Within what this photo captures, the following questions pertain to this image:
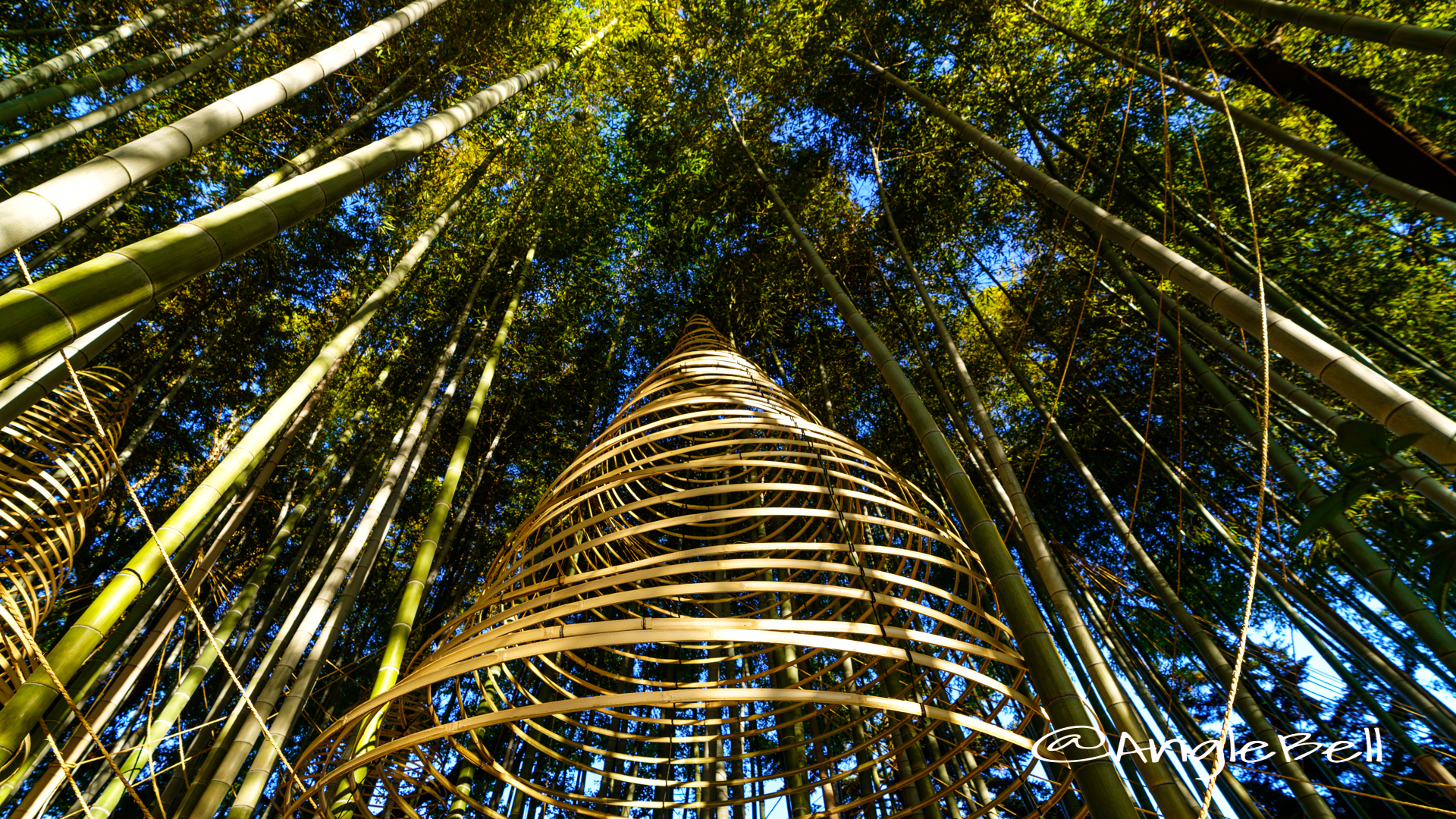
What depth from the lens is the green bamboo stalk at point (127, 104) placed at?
2666 mm

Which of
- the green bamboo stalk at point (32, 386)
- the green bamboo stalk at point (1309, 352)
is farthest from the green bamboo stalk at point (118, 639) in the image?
the green bamboo stalk at point (1309, 352)

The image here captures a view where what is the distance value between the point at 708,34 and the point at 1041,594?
14.4 feet

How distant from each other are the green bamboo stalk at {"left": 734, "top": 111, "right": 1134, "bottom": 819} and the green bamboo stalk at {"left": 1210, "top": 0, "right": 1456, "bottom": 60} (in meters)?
1.43

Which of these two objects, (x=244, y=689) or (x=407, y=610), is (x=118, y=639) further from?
(x=407, y=610)

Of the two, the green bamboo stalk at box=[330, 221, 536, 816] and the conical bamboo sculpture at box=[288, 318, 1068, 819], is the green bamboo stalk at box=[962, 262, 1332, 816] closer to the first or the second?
the conical bamboo sculpture at box=[288, 318, 1068, 819]

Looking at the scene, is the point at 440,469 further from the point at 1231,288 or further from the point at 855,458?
the point at 1231,288

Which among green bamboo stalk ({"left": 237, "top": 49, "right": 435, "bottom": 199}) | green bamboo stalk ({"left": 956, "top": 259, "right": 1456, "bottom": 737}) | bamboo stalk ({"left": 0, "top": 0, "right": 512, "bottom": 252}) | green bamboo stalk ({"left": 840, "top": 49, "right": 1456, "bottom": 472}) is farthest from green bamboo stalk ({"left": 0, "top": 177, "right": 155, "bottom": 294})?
green bamboo stalk ({"left": 956, "top": 259, "right": 1456, "bottom": 737})

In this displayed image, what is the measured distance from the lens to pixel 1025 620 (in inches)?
→ 46.0

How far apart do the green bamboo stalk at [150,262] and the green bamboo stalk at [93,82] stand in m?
2.27

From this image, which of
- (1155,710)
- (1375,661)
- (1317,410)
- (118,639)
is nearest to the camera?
(1317,410)

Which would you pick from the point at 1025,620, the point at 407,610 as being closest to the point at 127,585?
the point at 407,610

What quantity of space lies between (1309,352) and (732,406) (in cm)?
169

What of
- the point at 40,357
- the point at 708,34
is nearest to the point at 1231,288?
the point at 40,357

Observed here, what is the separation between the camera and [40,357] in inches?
32.3
